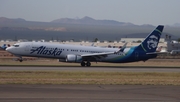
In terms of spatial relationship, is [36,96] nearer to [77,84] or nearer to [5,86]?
[5,86]

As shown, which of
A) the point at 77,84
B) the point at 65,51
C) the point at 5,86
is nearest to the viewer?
the point at 5,86

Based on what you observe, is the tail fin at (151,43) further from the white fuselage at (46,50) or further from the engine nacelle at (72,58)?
the engine nacelle at (72,58)

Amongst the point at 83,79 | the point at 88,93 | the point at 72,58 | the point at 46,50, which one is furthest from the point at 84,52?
the point at 88,93

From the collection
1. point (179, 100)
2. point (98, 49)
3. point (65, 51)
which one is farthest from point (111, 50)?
point (179, 100)

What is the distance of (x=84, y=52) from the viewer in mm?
54969

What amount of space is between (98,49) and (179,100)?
34034 millimetres

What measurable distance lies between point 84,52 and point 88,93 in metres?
31.0

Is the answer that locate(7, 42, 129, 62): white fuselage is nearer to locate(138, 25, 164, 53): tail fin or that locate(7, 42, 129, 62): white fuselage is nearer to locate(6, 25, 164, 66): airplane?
locate(6, 25, 164, 66): airplane

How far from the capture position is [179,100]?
22.0m

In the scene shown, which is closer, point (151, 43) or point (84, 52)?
point (84, 52)

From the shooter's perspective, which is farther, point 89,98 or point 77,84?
point 77,84

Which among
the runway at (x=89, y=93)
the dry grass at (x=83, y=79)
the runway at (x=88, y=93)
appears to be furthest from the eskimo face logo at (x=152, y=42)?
the runway at (x=88, y=93)

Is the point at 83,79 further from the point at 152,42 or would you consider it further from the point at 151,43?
the point at 152,42

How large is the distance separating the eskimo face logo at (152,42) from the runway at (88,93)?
90.9ft
